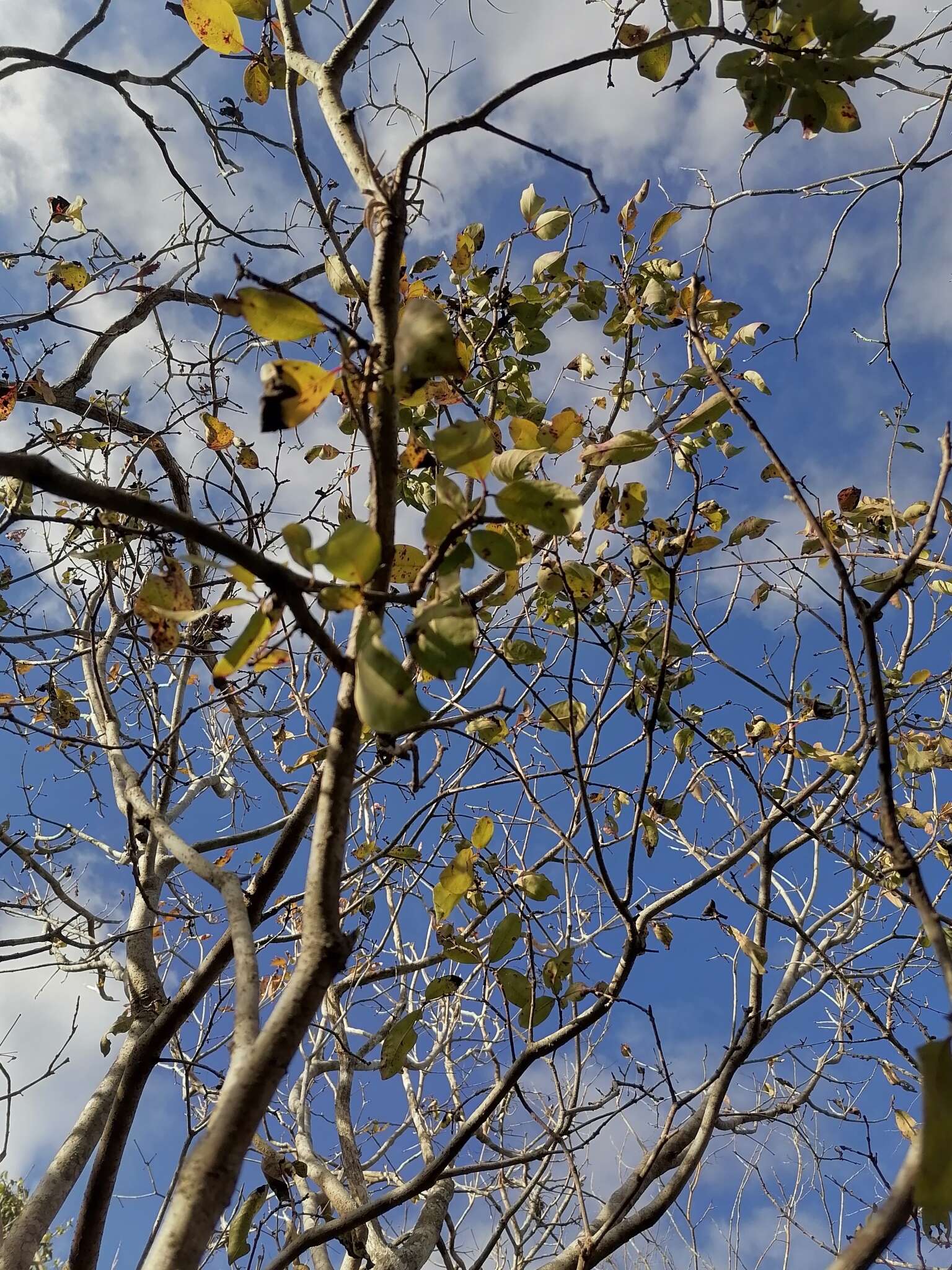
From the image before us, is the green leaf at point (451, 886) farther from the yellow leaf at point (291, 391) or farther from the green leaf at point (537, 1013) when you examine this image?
the yellow leaf at point (291, 391)

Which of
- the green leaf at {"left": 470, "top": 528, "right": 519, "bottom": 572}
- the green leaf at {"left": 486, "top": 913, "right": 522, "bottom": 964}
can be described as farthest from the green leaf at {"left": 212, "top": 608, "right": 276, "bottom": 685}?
the green leaf at {"left": 486, "top": 913, "right": 522, "bottom": 964}

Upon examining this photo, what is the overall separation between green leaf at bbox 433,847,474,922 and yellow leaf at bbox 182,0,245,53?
1.17 meters

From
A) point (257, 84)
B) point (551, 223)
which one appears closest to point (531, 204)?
point (551, 223)

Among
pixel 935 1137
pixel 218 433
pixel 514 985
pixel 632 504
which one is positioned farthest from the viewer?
Answer: pixel 218 433

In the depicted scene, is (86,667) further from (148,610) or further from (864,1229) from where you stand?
(864,1229)

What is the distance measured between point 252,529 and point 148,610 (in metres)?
1.37

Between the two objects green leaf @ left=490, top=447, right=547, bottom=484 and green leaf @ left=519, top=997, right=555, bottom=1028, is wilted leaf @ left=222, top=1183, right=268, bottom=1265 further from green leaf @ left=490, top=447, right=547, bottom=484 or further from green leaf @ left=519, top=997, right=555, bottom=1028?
green leaf @ left=490, top=447, right=547, bottom=484

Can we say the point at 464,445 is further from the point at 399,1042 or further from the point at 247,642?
the point at 399,1042

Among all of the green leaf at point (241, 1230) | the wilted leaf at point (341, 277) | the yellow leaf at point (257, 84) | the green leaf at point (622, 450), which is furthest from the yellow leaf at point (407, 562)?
the yellow leaf at point (257, 84)

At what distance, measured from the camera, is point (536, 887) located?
1.33 m

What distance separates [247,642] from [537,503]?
0.28 metres

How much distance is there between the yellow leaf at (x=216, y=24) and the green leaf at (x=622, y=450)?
737mm

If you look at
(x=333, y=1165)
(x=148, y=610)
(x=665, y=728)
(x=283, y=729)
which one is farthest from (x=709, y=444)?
(x=333, y=1165)

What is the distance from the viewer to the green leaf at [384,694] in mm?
531
